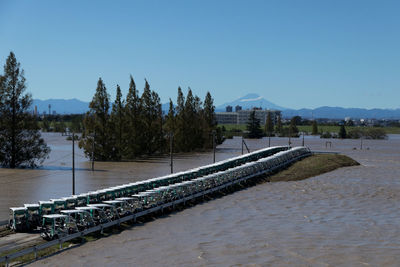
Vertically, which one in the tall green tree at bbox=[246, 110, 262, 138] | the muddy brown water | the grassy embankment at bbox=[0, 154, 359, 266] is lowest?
the muddy brown water

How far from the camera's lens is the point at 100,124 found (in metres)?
62.0

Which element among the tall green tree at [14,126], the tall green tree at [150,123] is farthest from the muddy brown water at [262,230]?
the tall green tree at [150,123]

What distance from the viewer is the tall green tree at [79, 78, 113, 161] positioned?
61594mm

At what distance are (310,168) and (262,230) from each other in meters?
29.3

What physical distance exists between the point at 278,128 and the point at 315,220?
156 metres

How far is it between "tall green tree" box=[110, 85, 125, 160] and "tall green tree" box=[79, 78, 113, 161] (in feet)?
2.66

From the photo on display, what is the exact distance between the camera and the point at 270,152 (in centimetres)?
6122

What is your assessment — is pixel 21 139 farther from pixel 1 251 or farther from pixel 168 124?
pixel 1 251

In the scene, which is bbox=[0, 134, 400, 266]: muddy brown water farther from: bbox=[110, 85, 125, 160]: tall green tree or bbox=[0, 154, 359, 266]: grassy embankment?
bbox=[110, 85, 125, 160]: tall green tree

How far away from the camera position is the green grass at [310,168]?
43.0 metres

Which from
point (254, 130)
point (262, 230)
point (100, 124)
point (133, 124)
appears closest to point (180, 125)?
point (133, 124)

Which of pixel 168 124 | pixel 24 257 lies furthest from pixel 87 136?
pixel 24 257

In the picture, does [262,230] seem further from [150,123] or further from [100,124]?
[150,123]

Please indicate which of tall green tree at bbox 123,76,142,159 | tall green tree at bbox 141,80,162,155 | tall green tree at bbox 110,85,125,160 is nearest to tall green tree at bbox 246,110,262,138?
tall green tree at bbox 141,80,162,155
